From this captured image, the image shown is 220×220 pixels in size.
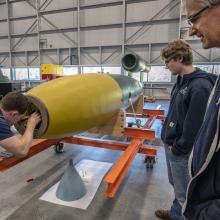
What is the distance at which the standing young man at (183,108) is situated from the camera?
1289 mm

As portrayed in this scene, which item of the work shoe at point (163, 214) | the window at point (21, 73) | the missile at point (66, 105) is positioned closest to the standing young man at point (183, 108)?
the work shoe at point (163, 214)

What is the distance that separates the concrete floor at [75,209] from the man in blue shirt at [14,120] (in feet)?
2.43

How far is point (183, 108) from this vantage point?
138 cm

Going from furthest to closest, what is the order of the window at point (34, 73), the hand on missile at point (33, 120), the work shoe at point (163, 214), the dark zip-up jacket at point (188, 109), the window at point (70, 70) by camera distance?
the window at point (34, 73) → the window at point (70, 70) → the work shoe at point (163, 214) → the hand on missile at point (33, 120) → the dark zip-up jacket at point (188, 109)

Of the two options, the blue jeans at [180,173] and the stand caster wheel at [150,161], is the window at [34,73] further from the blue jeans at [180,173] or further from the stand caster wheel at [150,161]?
the blue jeans at [180,173]

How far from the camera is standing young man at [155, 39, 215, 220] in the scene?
129 cm

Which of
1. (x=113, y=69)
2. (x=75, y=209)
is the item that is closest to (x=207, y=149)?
(x=75, y=209)

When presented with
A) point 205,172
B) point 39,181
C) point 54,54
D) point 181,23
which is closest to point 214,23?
point 205,172

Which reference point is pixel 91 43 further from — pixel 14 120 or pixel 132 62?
pixel 14 120

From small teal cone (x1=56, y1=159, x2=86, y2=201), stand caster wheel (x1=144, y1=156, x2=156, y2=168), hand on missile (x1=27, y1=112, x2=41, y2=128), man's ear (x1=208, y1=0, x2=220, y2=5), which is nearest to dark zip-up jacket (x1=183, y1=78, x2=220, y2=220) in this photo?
man's ear (x1=208, y1=0, x2=220, y2=5)

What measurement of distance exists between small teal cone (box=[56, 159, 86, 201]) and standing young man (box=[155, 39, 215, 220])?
3.27ft

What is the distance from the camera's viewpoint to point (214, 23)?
61cm

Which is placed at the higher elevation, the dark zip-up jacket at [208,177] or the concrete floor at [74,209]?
the dark zip-up jacket at [208,177]

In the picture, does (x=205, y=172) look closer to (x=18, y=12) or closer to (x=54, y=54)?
(x=54, y=54)
